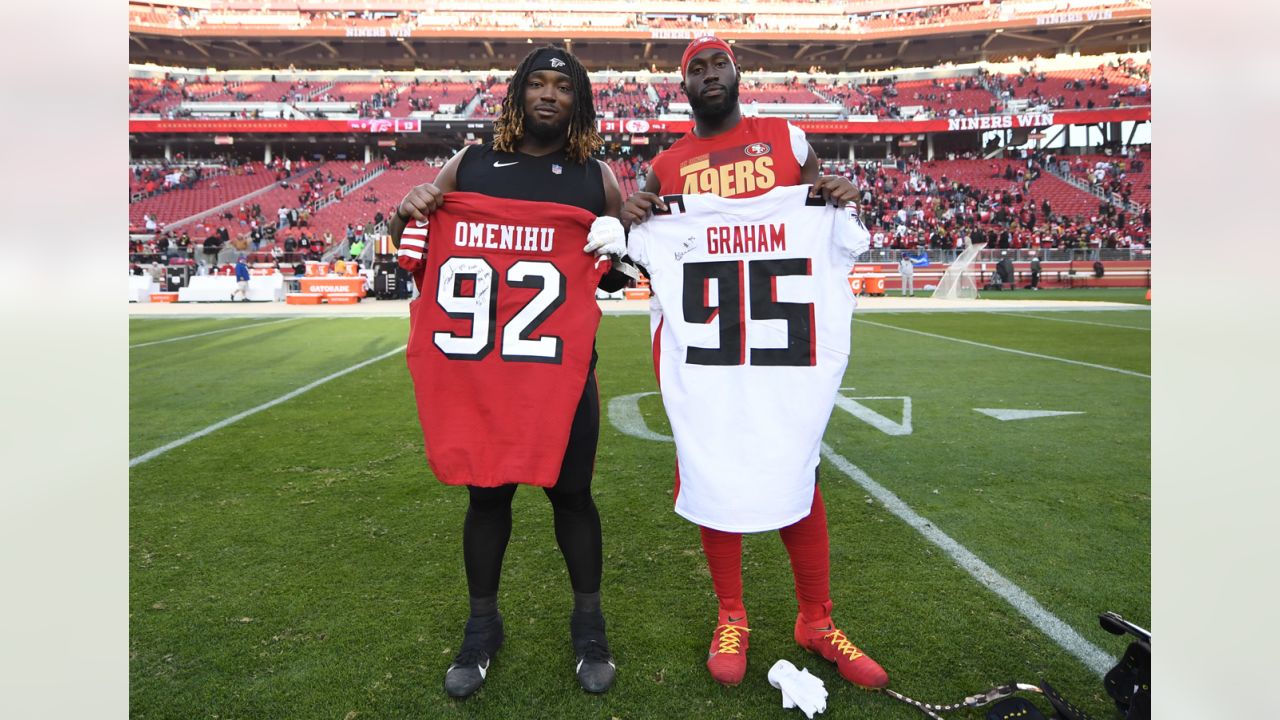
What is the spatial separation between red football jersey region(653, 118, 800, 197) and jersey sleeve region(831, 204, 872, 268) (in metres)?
0.24

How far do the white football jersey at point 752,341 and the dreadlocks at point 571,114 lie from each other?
34cm

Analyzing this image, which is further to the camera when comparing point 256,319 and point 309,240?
point 309,240

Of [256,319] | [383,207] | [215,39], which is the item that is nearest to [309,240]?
[383,207]

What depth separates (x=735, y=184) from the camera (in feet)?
7.97

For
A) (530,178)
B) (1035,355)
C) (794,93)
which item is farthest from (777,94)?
(530,178)

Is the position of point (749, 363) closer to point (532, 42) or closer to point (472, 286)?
point (472, 286)

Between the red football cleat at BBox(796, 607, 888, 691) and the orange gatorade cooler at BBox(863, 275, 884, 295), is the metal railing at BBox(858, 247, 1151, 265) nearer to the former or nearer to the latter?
the orange gatorade cooler at BBox(863, 275, 884, 295)

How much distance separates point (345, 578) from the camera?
285cm

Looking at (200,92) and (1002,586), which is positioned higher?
(200,92)

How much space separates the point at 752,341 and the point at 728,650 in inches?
37.8

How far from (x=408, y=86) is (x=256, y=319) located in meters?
36.6

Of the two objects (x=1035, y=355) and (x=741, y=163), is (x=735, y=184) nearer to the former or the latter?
(x=741, y=163)

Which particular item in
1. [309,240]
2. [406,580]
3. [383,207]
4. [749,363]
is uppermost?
[383,207]

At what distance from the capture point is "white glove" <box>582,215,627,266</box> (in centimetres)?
224
